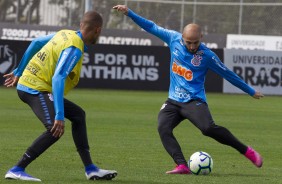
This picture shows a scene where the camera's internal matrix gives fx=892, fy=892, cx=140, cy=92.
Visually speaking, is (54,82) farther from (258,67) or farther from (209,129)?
(258,67)

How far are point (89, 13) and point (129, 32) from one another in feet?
102

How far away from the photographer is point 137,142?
15320 mm

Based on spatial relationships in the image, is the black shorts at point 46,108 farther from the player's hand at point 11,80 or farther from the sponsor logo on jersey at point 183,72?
the sponsor logo on jersey at point 183,72

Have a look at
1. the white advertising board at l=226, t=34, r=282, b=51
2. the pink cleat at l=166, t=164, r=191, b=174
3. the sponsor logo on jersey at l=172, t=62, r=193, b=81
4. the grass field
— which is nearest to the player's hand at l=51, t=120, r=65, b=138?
the grass field

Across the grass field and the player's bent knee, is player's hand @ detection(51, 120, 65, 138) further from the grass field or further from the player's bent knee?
the player's bent knee

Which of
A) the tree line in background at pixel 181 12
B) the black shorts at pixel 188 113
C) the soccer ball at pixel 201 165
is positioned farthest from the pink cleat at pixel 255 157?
the tree line in background at pixel 181 12

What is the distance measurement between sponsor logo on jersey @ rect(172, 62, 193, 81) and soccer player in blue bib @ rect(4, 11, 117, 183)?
188cm

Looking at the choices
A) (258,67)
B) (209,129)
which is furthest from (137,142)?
(258,67)

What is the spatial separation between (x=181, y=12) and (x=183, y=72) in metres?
29.2

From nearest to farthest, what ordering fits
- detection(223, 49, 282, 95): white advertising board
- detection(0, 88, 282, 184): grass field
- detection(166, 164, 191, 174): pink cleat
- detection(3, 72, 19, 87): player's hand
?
1. detection(3, 72, 19, 87): player's hand
2. detection(0, 88, 282, 184): grass field
3. detection(166, 164, 191, 174): pink cleat
4. detection(223, 49, 282, 95): white advertising board

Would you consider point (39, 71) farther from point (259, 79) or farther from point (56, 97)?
point (259, 79)

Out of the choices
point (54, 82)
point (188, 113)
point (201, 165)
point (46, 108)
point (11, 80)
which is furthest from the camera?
point (188, 113)

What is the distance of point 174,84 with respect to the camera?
37.9 ft

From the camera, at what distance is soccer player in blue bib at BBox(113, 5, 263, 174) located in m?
11.3
